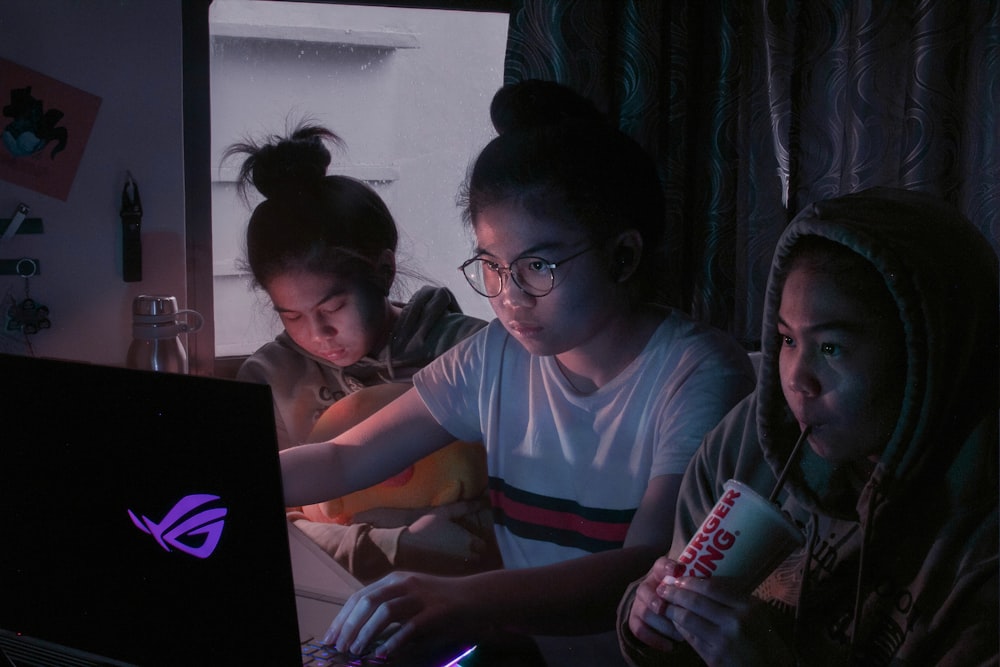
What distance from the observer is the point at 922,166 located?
3.87ft

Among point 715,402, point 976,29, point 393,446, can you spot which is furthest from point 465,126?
point 976,29

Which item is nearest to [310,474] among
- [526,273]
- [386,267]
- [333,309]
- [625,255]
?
[333,309]

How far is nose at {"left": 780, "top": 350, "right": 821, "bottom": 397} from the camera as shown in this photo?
2.81 ft

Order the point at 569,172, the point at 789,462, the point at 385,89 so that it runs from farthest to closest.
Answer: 1. the point at 385,89
2. the point at 569,172
3. the point at 789,462

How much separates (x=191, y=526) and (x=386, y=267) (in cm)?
91

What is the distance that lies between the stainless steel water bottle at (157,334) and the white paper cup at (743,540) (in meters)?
1.16

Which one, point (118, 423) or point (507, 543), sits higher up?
point (118, 423)

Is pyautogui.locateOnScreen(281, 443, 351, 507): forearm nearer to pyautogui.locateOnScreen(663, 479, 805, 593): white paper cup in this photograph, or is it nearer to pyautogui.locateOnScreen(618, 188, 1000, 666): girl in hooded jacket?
pyautogui.locateOnScreen(618, 188, 1000, 666): girl in hooded jacket

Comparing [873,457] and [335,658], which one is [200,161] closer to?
[335,658]

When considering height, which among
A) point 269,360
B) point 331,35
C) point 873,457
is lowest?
point 269,360

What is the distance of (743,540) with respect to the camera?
78 centimetres

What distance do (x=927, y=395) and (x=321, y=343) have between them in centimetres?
110

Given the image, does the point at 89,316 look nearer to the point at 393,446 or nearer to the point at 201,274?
the point at 201,274

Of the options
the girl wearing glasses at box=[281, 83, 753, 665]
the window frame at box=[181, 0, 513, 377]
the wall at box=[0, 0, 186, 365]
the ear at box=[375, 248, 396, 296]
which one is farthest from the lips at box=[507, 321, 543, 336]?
the wall at box=[0, 0, 186, 365]
